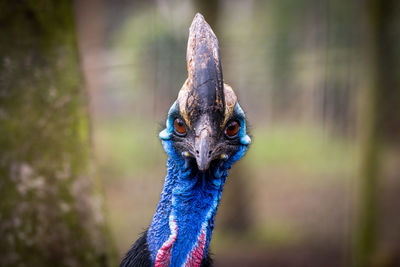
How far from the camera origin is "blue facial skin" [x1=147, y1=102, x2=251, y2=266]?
5.76ft

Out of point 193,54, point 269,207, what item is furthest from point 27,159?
point 269,207

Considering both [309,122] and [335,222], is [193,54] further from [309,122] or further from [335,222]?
[309,122]

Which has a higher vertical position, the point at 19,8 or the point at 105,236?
the point at 19,8

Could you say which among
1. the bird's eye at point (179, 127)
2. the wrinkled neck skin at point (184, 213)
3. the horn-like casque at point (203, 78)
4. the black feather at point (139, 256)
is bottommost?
the black feather at point (139, 256)

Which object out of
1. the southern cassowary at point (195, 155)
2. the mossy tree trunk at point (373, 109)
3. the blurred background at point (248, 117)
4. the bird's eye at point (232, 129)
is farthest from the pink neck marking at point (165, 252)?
the mossy tree trunk at point (373, 109)

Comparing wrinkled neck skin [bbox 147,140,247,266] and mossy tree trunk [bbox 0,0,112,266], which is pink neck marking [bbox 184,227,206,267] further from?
mossy tree trunk [bbox 0,0,112,266]

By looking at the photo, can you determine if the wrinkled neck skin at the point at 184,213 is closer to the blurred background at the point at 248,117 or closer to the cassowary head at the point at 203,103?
the cassowary head at the point at 203,103

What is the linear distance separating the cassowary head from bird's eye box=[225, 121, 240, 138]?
1 centimetres

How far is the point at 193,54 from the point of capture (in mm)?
1584

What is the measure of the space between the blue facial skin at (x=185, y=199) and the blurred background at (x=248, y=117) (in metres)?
0.84

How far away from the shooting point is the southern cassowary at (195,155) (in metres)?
1.57

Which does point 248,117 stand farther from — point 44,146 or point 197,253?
point 197,253

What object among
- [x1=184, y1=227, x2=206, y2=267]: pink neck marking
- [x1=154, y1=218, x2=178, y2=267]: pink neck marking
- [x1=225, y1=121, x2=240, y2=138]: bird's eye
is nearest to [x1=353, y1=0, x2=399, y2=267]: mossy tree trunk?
[x1=225, y1=121, x2=240, y2=138]: bird's eye

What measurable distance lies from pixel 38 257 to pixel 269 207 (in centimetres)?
558
